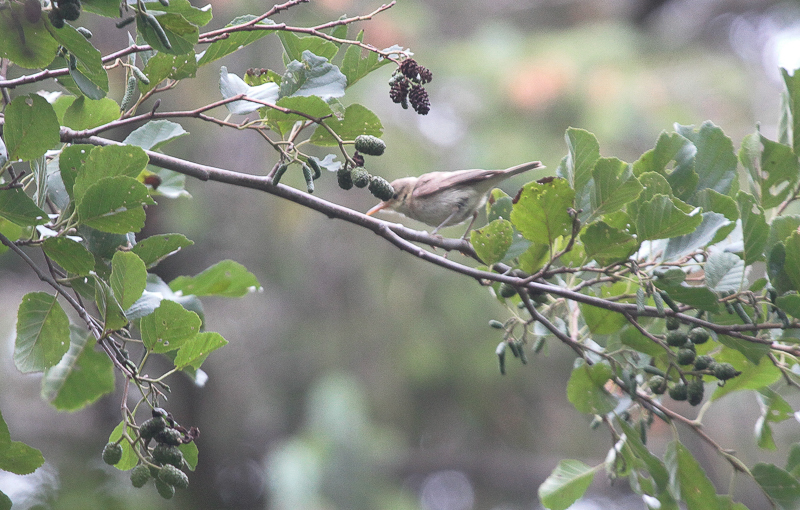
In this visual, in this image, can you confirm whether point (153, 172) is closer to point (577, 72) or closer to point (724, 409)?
point (577, 72)

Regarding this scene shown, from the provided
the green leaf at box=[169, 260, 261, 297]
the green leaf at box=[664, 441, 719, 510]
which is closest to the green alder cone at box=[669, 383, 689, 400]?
the green leaf at box=[664, 441, 719, 510]

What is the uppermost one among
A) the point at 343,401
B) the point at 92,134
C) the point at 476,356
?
the point at 92,134

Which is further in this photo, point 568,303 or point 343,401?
point 343,401

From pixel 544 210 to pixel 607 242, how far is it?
193 millimetres

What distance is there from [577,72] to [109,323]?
23.7 feet

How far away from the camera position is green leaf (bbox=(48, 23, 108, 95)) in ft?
4.79

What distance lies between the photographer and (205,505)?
26.0 feet

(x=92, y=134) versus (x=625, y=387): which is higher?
(x=92, y=134)

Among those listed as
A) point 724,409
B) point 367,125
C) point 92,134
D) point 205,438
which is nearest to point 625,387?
point 367,125

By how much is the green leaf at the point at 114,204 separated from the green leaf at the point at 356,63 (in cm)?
65

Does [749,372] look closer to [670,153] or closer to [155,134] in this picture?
[670,153]

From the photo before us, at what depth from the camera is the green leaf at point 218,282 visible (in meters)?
2.20

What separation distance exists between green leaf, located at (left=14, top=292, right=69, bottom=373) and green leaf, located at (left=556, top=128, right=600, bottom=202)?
1.40 meters

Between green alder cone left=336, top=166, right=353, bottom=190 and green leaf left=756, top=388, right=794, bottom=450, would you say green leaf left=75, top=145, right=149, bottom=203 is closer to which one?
green alder cone left=336, top=166, right=353, bottom=190
